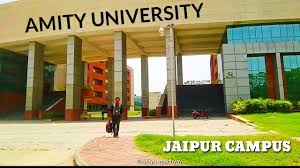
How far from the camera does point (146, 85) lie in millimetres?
42625

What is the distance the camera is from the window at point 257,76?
3075 centimetres

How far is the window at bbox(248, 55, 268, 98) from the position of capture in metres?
30.8

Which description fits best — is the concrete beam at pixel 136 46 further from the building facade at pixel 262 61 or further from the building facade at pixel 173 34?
the building facade at pixel 262 61

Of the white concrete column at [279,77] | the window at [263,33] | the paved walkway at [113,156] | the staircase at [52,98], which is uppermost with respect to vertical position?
the window at [263,33]

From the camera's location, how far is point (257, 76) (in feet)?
102

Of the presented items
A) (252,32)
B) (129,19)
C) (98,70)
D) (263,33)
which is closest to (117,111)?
(129,19)

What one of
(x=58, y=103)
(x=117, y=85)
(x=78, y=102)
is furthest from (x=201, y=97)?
(x=58, y=103)

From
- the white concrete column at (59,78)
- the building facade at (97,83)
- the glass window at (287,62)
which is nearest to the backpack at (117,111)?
the glass window at (287,62)

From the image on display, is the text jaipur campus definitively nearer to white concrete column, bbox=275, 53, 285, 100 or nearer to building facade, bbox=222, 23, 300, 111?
building facade, bbox=222, 23, 300, 111

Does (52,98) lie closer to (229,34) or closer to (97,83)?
(229,34)

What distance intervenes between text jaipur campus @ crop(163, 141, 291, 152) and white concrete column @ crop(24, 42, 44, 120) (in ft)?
96.8

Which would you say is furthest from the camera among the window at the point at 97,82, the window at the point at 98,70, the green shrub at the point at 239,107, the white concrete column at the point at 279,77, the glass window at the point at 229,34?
the window at the point at 98,70

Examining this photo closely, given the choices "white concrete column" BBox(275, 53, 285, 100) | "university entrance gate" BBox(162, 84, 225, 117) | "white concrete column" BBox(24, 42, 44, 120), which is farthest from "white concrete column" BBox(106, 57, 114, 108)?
"white concrete column" BBox(275, 53, 285, 100)

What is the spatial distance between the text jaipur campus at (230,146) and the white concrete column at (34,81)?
96.8ft
